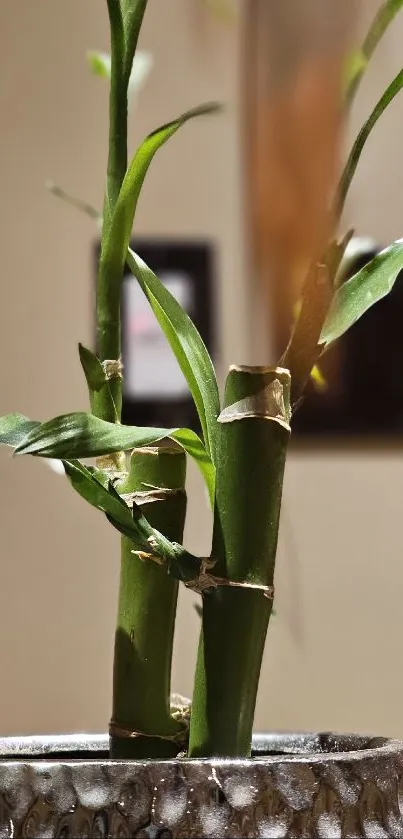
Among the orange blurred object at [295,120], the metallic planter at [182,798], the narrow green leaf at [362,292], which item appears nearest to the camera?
the metallic planter at [182,798]

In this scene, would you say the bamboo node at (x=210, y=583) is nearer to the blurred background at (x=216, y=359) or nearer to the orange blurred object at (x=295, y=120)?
the orange blurred object at (x=295, y=120)

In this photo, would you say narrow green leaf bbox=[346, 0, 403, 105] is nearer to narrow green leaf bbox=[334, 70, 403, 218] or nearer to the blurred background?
narrow green leaf bbox=[334, 70, 403, 218]

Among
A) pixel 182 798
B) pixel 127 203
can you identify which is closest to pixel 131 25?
pixel 127 203

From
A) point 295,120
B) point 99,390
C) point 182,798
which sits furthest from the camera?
point 295,120

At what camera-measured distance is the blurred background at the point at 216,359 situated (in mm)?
1088

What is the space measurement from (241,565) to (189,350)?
88 millimetres

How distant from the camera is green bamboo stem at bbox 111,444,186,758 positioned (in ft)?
1.20

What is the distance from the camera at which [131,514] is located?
34 cm

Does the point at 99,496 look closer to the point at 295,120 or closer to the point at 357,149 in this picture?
the point at 357,149

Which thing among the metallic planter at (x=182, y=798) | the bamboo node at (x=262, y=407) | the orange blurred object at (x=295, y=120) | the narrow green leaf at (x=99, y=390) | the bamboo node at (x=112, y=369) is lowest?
the metallic planter at (x=182, y=798)

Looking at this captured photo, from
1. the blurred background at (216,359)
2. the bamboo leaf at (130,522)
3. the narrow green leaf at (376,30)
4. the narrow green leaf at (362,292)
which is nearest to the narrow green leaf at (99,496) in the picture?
the bamboo leaf at (130,522)

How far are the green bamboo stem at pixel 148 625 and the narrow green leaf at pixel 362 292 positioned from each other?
73 millimetres

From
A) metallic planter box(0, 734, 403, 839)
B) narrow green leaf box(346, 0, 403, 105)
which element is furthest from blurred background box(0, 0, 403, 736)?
metallic planter box(0, 734, 403, 839)

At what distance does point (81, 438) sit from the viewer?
1.06ft
